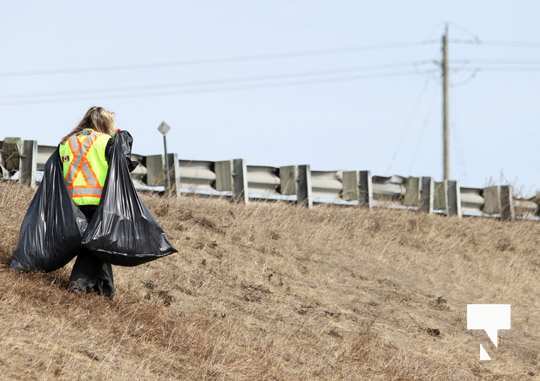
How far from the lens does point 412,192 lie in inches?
928

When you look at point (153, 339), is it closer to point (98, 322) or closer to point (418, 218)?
point (98, 322)

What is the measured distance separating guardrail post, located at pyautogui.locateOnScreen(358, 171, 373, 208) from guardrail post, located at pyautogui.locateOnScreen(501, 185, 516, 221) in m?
3.92

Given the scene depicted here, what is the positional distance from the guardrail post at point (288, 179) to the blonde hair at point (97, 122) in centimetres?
987

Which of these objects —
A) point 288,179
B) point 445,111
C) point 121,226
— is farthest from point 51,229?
point 445,111

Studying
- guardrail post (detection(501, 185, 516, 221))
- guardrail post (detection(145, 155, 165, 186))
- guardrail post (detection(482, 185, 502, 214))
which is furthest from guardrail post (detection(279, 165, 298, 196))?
guardrail post (detection(501, 185, 516, 221))

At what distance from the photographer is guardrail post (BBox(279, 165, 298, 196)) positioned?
70.5ft

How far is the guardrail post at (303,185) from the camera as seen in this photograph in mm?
21453

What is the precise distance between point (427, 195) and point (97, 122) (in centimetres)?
1295

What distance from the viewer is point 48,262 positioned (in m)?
11.5

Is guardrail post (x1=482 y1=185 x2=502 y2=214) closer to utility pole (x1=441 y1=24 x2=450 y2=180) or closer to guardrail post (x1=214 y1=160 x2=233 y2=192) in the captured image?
guardrail post (x1=214 y1=160 x2=233 y2=192)

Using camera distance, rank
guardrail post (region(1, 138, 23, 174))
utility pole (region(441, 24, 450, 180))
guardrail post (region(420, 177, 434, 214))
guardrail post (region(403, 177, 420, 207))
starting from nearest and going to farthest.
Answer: guardrail post (region(1, 138, 23, 174))
guardrail post (region(403, 177, 420, 207))
guardrail post (region(420, 177, 434, 214))
utility pole (region(441, 24, 450, 180))

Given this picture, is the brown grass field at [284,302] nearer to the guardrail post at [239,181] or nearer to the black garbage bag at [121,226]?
the black garbage bag at [121,226]

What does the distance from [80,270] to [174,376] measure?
1756 millimetres

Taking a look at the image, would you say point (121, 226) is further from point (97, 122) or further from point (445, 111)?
point (445, 111)
